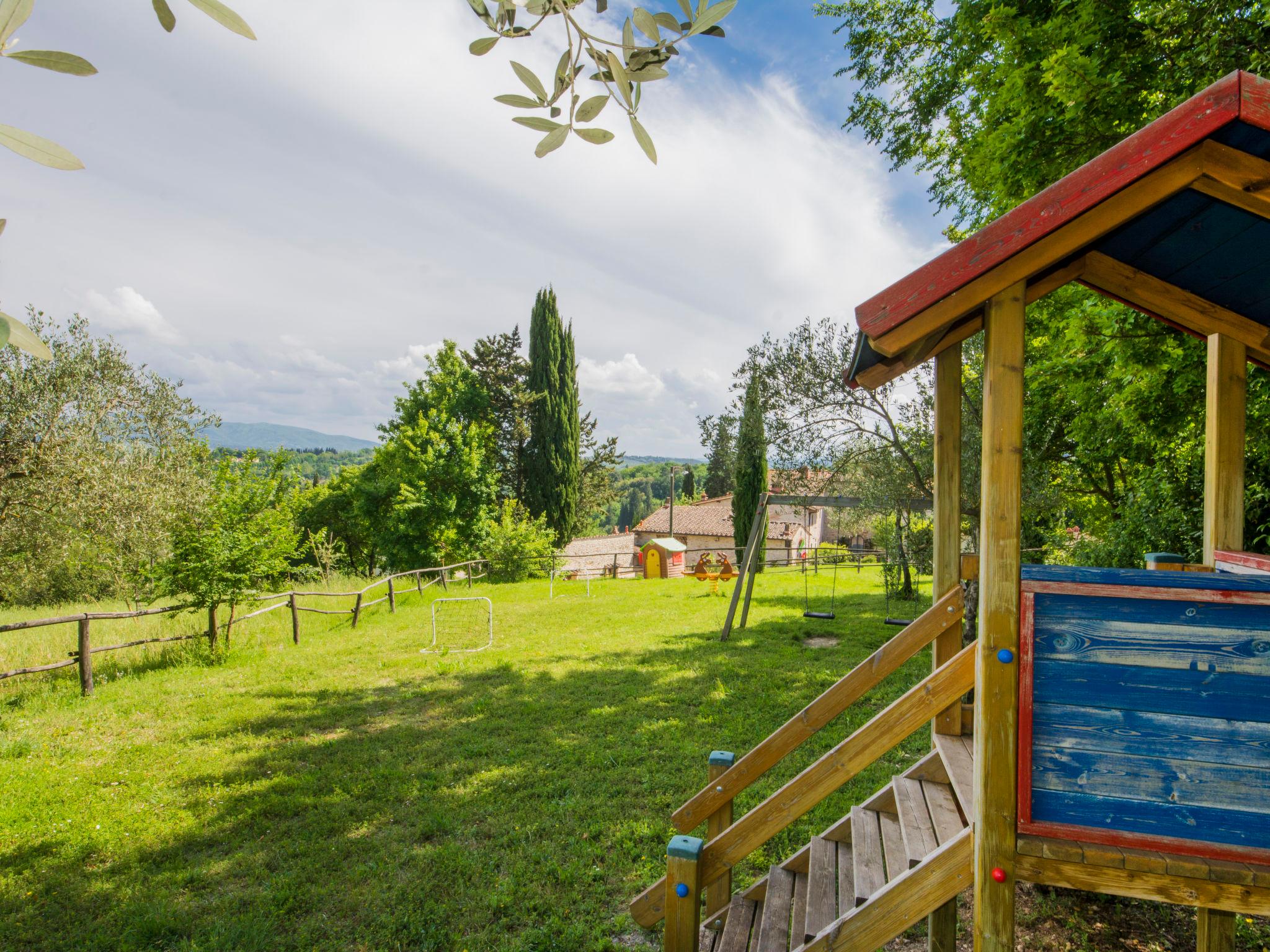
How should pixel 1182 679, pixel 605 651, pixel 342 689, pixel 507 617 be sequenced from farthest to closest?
pixel 507 617 < pixel 605 651 < pixel 342 689 < pixel 1182 679

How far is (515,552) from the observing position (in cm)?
1966

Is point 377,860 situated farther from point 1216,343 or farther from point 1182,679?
point 1216,343

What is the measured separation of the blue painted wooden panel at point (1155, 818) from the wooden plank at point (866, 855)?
77 cm

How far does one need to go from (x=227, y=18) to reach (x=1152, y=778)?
312cm

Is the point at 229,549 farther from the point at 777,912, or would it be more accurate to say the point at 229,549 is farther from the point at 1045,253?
the point at 1045,253

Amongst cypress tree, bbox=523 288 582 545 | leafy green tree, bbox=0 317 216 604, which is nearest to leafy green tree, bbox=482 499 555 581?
cypress tree, bbox=523 288 582 545

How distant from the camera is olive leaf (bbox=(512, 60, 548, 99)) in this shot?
50.4 inches

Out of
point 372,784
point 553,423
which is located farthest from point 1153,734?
point 553,423

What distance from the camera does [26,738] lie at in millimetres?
6270

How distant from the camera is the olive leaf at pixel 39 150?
78 cm

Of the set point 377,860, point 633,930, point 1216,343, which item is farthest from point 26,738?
point 1216,343

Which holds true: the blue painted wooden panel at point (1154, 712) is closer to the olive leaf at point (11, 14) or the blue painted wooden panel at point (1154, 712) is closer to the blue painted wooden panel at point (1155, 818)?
the blue painted wooden panel at point (1155, 818)

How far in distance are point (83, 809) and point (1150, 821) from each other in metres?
7.02

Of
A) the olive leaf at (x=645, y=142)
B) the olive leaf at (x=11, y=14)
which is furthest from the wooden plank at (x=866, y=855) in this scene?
the olive leaf at (x=11, y=14)
